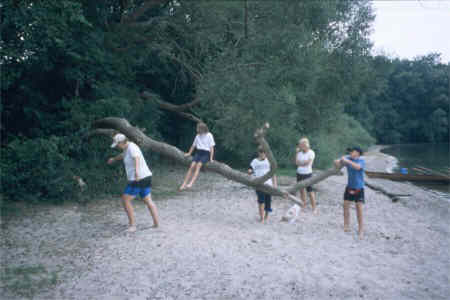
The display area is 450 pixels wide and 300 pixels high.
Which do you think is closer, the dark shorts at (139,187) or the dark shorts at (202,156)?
the dark shorts at (139,187)

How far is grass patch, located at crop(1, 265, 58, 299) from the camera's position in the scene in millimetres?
4438

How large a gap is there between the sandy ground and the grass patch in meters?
0.01

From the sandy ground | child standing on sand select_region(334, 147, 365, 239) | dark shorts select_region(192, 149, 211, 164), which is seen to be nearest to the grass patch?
the sandy ground

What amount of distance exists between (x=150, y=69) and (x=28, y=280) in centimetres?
1101

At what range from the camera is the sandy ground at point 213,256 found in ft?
15.1

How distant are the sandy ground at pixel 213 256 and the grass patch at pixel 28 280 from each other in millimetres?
14

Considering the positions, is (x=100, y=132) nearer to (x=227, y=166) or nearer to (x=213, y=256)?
(x=227, y=166)

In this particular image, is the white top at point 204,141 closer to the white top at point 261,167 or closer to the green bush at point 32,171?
the white top at point 261,167

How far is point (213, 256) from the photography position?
568cm

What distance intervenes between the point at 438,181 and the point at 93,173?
21.7m

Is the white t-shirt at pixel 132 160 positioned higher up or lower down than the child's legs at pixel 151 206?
higher up

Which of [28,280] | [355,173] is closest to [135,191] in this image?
[28,280]

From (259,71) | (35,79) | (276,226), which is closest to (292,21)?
(259,71)

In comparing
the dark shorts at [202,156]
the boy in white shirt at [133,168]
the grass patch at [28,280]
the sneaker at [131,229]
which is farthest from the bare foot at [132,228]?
the dark shorts at [202,156]
